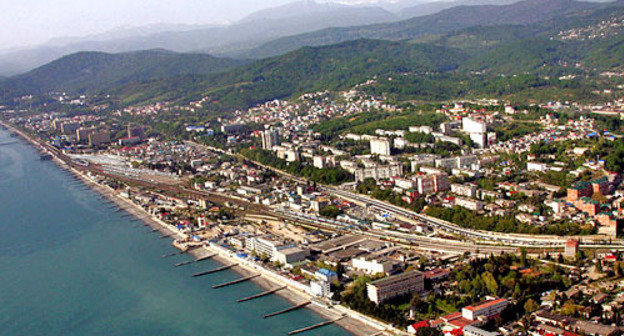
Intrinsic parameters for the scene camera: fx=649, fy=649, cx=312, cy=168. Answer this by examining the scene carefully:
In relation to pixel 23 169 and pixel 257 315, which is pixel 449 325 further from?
pixel 23 169

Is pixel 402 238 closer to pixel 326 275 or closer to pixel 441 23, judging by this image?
pixel 326 275

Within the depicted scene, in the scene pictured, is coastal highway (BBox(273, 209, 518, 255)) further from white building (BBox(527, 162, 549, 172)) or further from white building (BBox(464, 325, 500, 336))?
white building (BBox(527, 162, 549, 172))

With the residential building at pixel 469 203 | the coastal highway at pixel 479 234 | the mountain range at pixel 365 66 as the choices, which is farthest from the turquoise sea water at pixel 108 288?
the mountain range at pixel 365 66

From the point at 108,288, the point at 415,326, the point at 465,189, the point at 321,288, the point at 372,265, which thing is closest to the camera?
the point at 415,326

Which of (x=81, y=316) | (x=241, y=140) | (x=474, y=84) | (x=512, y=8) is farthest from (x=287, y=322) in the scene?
(x=512, y=8)

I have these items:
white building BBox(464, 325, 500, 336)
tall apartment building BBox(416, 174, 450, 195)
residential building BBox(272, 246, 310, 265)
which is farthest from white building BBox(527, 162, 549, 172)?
white building BBox(464, 325, 500, 336)

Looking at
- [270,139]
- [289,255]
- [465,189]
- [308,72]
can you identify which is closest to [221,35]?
[308,72]
